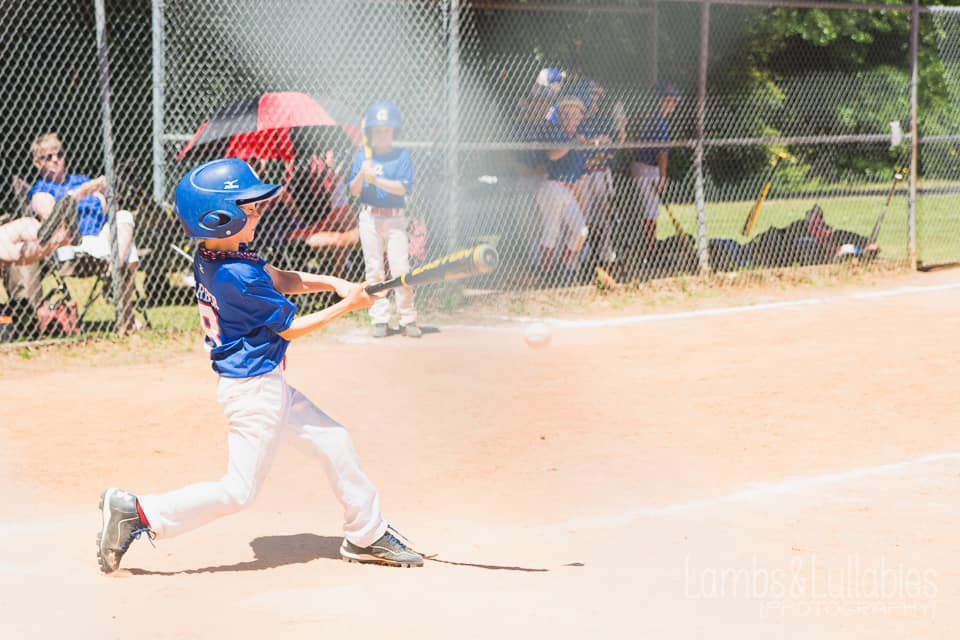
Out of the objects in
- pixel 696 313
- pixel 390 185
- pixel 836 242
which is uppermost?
pixel 390 185

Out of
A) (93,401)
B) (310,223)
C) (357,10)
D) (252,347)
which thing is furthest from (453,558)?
(357,10)

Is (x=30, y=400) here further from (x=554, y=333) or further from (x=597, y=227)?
(x=597, y=227)

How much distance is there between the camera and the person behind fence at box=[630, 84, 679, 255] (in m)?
13.3

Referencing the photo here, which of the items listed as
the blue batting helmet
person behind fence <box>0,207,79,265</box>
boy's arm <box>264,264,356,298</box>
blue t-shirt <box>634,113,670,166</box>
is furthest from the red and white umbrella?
boy's arm <box>264,264,356,298</box>

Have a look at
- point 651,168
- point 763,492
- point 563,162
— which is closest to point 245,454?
point 763,492

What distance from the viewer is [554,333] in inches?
411

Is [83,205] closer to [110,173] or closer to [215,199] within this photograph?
[110,173]

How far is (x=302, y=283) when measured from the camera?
5133 mm

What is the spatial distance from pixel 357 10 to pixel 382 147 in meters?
4.74

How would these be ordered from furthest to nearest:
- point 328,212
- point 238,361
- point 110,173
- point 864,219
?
point 864,219 → point 328,212 → point 110,173 → point 238,361

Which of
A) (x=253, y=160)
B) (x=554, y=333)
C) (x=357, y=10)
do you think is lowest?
(x=554, y=333)

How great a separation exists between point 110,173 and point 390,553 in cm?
605

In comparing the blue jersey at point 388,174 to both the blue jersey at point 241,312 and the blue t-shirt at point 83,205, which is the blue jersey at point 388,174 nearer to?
the blue t-shirt at point 83,205

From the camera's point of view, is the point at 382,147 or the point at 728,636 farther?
the point at 382,147
